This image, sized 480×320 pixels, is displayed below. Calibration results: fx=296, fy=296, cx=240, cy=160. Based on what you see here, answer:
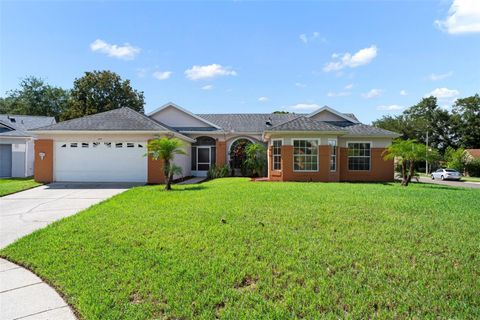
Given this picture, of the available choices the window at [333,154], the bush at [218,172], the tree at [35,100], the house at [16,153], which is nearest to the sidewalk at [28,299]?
the window at [333,154]

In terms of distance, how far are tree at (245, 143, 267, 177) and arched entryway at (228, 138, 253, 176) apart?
107cm

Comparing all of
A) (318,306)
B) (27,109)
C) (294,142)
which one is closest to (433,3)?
(294,142)

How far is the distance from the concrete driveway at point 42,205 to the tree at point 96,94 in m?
27.5

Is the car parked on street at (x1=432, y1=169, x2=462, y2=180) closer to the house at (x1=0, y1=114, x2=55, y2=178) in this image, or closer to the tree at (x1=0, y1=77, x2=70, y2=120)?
the house at (x1=0, y1=114, x2=55, y2=178)

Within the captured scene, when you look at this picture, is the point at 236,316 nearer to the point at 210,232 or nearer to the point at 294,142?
the point at 210,232

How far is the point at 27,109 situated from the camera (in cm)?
4944

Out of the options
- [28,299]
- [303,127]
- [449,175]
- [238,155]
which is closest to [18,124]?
[238,155]

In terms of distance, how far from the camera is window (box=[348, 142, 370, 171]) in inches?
803

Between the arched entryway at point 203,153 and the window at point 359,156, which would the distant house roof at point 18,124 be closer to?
the arched entryway at point 203,153

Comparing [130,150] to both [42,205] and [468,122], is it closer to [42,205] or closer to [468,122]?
[42,205]

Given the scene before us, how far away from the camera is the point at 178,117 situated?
942 inches

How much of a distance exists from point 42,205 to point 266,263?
32.5ft

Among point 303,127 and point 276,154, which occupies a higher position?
point 303,127

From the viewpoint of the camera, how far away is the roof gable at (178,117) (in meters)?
23.7
